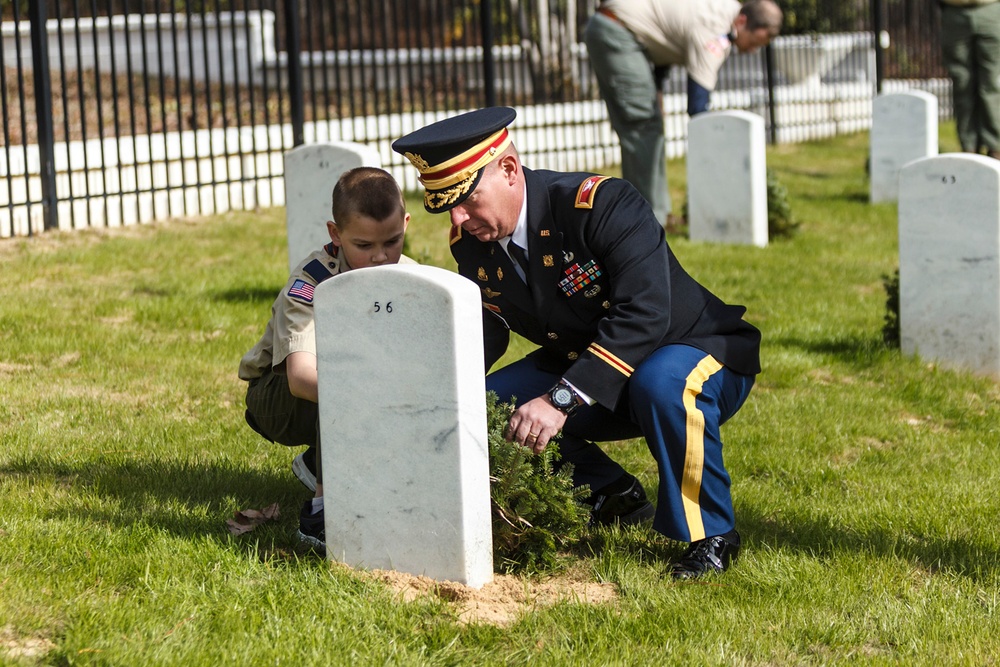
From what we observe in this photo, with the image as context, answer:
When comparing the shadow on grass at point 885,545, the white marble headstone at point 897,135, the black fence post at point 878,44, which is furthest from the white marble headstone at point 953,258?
the black fence post at point 878,44

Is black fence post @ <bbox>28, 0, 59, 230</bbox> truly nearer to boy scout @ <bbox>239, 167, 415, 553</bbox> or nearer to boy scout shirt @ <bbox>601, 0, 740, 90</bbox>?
boy scout shirt @ <bbox>601, 0, 740, 90</bbox>

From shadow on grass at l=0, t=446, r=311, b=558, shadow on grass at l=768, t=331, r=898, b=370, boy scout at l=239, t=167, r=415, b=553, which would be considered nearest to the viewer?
boy scout at l=239, t=167, r=415, b=553

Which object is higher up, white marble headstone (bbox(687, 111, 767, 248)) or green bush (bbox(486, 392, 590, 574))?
white marble headstone (bbox(687, 111, 767, 248))

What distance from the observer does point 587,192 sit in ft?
11.5

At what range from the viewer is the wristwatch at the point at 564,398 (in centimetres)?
333

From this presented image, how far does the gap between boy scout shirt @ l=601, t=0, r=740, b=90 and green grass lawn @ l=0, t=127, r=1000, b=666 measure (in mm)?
2349

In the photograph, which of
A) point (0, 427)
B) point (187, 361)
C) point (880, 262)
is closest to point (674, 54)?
point (880, 262)

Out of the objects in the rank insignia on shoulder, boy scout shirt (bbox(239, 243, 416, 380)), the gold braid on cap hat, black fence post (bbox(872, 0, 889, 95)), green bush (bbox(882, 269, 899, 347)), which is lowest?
green bush (bbox(882, 269, 899, 347))

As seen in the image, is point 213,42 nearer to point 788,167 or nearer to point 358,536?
point 788,167

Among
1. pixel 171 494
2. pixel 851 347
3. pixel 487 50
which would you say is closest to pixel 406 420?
pixel 171 494

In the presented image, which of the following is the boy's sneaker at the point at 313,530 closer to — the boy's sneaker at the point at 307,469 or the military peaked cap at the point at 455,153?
the boy's sneaker at the point at 307,469

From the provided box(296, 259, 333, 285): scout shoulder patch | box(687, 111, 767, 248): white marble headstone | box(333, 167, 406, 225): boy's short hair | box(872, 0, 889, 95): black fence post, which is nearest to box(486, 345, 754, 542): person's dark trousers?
box(333, 167, 406, 225): boy's short hair

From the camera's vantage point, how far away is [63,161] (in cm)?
879

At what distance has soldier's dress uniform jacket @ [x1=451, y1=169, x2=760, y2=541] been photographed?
11.1ft
